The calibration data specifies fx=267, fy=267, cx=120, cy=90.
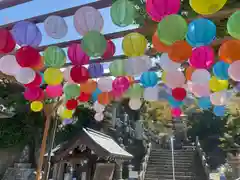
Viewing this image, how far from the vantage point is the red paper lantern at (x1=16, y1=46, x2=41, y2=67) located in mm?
3023

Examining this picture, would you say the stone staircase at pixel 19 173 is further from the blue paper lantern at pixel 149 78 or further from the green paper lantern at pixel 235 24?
the green paper lantern at pixel 235 24

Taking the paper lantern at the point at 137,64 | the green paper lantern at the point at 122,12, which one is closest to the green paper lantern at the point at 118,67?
the paper lantern at the point at 137,64

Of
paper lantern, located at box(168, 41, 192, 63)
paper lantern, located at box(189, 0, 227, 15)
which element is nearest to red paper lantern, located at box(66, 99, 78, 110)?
paper lantern, located at box(168, 41, 192, 63)

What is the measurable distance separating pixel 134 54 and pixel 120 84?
3.22 feet

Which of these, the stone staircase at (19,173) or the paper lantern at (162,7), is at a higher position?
the paper lantern at (162,7)

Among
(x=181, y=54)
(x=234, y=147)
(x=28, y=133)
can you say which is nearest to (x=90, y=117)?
(x=28, y=133)

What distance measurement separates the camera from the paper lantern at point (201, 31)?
91.5 inches

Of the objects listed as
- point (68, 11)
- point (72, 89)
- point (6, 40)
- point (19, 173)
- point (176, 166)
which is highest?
point (68, 11)

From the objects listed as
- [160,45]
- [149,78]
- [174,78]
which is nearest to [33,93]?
[149,78]

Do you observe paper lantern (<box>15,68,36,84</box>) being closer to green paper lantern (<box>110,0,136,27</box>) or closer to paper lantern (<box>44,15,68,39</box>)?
paper lantern (<box>44,15,68,39</box>)

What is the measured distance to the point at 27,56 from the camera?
3.05 m

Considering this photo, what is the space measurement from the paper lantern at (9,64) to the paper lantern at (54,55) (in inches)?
16.7

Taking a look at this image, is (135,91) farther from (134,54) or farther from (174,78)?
(134,54)

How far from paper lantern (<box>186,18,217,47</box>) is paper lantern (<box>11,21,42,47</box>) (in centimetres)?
163
